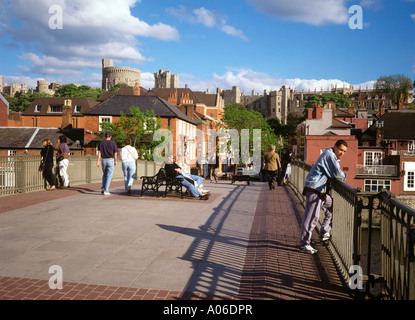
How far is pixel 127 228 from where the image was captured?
6.69 metres

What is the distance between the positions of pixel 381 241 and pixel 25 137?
41.0m

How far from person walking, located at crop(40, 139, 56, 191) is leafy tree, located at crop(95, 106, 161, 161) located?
22447 millimetres

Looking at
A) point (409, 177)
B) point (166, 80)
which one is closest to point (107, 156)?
point (409, 177)

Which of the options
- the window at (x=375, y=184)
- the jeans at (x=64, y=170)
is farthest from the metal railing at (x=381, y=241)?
the window at (x=375, y=184)

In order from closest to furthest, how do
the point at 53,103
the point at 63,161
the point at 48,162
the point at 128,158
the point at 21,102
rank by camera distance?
the point at 128,158 → the point at 48,162 → the point at 63,161 → the point at 53,103 → the point at 21,102

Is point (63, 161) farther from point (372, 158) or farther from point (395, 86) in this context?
point (395, 86)

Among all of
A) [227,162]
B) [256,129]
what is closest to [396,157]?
[256,129]

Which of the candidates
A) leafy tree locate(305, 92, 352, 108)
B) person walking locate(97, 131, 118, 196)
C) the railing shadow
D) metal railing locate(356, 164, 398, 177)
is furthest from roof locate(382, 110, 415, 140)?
the railing shadow

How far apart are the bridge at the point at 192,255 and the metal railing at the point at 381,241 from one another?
1 cm

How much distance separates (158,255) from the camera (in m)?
5.12

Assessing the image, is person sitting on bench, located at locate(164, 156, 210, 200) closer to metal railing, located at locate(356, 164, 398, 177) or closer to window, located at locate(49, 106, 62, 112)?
metal railing, located at locate(356, 164, 398, 177)

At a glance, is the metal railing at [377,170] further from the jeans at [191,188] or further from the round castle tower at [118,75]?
the round castle tower at [118,75]
